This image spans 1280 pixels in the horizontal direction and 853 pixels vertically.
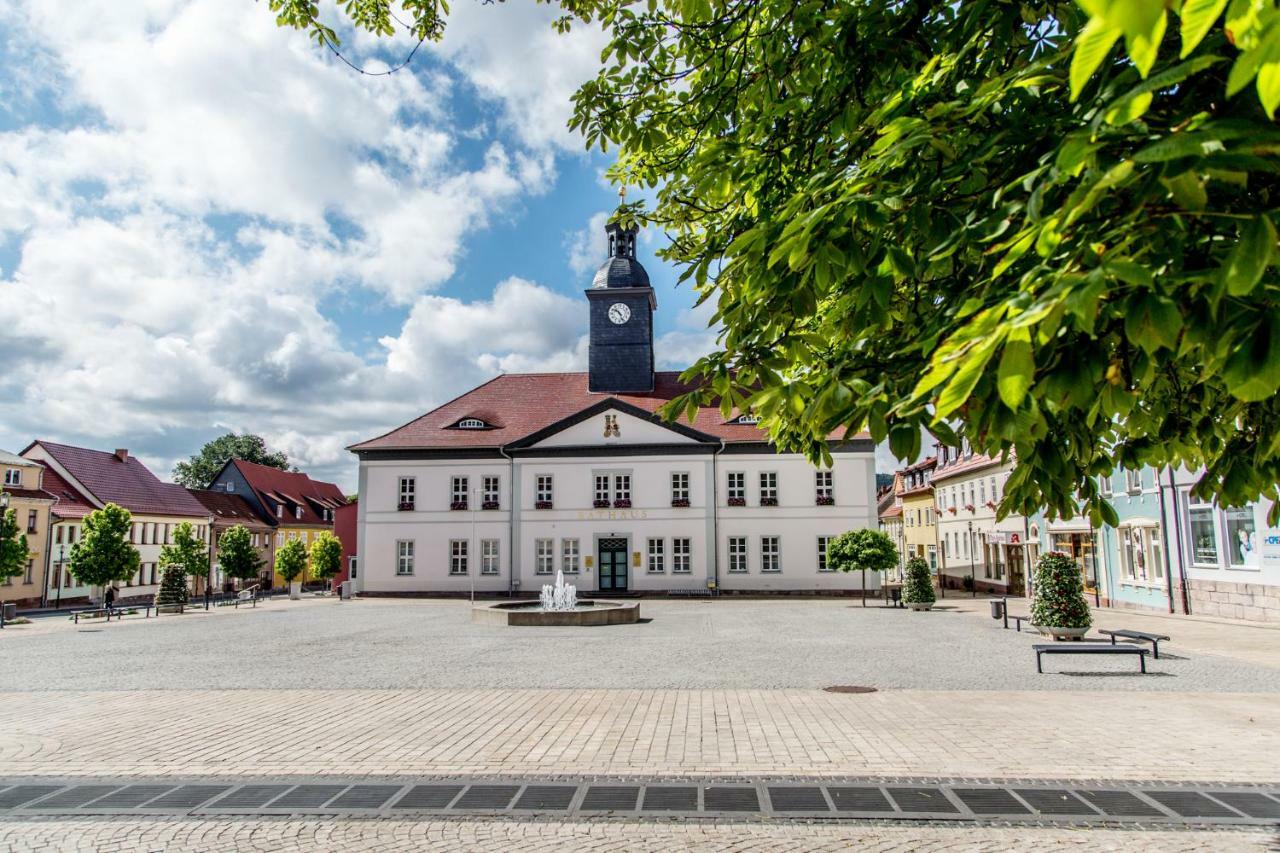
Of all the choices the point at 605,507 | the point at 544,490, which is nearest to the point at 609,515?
the point at 605,507

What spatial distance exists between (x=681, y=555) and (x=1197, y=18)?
1598 inches

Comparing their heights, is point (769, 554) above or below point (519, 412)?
below

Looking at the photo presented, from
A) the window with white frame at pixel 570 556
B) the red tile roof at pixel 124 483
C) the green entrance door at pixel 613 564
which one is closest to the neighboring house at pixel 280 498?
the red tile roof at pixel 124 483

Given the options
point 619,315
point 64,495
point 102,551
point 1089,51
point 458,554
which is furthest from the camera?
point 64,495

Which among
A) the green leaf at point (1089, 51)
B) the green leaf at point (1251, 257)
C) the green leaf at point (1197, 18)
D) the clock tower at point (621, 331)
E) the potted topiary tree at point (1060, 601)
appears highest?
the clock tower at point (621, 331)

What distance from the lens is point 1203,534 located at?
25.4m

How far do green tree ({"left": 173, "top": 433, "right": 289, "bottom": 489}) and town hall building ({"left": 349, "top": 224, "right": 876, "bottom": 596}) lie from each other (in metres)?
57.3

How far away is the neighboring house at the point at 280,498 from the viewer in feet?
234

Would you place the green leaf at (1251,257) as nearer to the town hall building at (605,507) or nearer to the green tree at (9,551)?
the green tree at (9,551)

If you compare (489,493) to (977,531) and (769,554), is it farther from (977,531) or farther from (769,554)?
(977,531)

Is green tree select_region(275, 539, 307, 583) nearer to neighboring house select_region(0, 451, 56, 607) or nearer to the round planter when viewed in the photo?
neighboring house select_region(0, 451, 56, 607)

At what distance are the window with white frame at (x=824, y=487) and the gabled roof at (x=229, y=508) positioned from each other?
4561 centimetres

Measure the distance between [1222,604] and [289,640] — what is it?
27.0m

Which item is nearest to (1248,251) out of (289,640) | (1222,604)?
(289,640)
